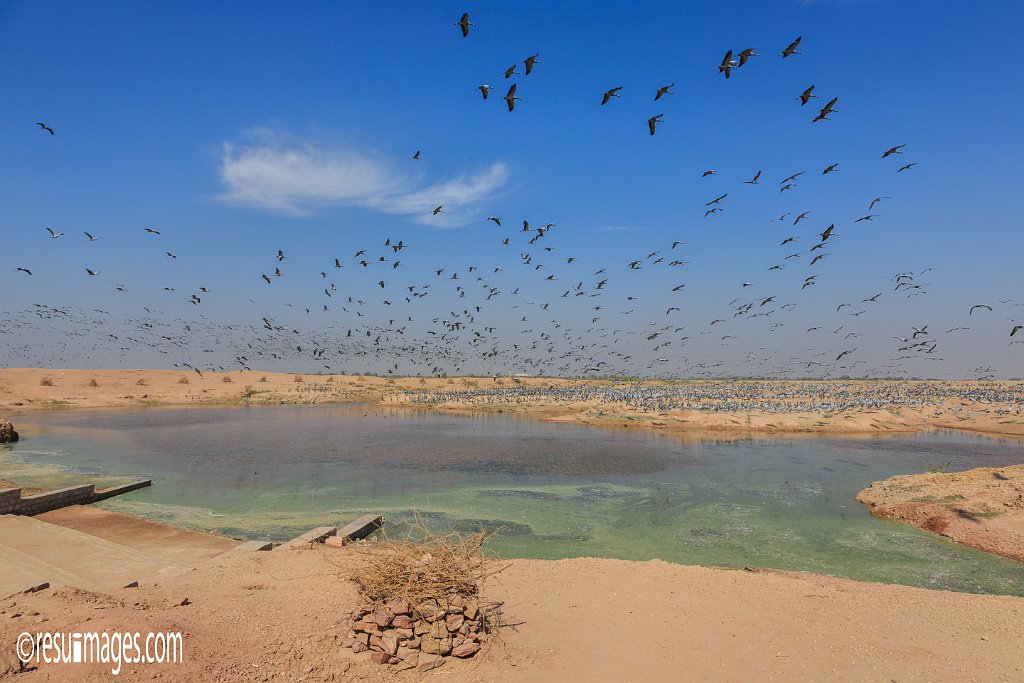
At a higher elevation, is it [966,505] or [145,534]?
[966,505]

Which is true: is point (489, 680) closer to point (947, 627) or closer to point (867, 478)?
point (947, 627)

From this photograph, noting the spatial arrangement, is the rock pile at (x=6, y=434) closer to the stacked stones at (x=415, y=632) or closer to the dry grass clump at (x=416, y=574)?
the dry grass clump at (x=416, y=574)

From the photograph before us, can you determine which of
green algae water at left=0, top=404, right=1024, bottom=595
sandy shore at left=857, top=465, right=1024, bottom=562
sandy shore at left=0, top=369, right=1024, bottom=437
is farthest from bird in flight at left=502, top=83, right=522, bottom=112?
sandy shore at left=0, top=369, right=1024, bottom=437

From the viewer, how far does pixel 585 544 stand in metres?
13.0

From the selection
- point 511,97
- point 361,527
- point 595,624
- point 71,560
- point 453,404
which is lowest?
point 361,527

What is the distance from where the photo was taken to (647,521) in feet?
50.0

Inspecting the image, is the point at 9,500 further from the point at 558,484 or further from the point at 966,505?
the point at 966,505

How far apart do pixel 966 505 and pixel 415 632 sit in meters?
15.6

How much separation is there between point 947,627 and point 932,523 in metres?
8.12

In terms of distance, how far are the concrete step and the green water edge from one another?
289 cm

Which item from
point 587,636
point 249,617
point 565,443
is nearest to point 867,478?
point 565,443

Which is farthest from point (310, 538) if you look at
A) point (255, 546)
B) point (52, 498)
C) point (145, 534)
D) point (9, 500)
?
point (52, 498)

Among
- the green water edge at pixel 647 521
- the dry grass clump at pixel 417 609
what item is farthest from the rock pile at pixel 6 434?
the dry grass clump at pixel 417 609

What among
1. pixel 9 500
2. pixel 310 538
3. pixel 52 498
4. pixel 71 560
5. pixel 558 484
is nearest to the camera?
pixel 71 560
